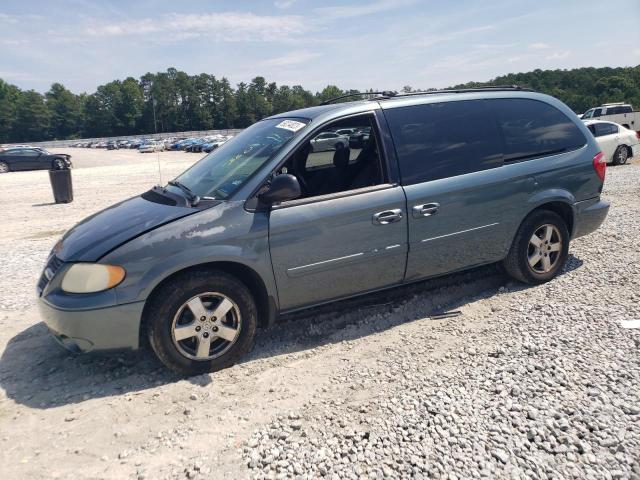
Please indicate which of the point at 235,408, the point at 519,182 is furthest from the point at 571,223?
the point at 235,408

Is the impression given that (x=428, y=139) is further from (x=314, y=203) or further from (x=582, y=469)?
(x=582, y=469)

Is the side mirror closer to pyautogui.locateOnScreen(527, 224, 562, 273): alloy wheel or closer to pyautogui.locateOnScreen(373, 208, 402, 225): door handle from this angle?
pyautogui.locateOnScreen(373, 208, 402, 225): door handle

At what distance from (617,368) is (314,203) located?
8.02ft

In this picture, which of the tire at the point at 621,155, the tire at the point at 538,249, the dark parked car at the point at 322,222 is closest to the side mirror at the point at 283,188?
the dark parked car at the point at 322,222

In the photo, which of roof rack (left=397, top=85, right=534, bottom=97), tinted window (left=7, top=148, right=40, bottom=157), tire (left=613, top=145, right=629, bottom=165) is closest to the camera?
roof rack (left=397, top=85, right=534, bottom=97)

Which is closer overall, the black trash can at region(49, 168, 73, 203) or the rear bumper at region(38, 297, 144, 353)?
the rear bumper at region(38, 297, 144, 353)

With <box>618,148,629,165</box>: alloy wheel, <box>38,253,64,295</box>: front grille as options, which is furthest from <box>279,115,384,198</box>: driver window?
<box>618,148,629,165</box>: alloy wheel

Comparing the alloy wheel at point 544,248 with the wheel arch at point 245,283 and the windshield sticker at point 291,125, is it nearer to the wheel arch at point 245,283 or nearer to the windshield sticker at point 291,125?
the windshield sticker at point 291,125

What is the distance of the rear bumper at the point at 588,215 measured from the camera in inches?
193

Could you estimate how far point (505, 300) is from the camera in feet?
15.0

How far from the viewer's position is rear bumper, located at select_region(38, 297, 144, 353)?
127 inches

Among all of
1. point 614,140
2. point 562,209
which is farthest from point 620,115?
point 562,209

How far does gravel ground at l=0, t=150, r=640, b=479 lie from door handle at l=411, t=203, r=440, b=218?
0.84 m

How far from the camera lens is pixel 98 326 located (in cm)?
324
